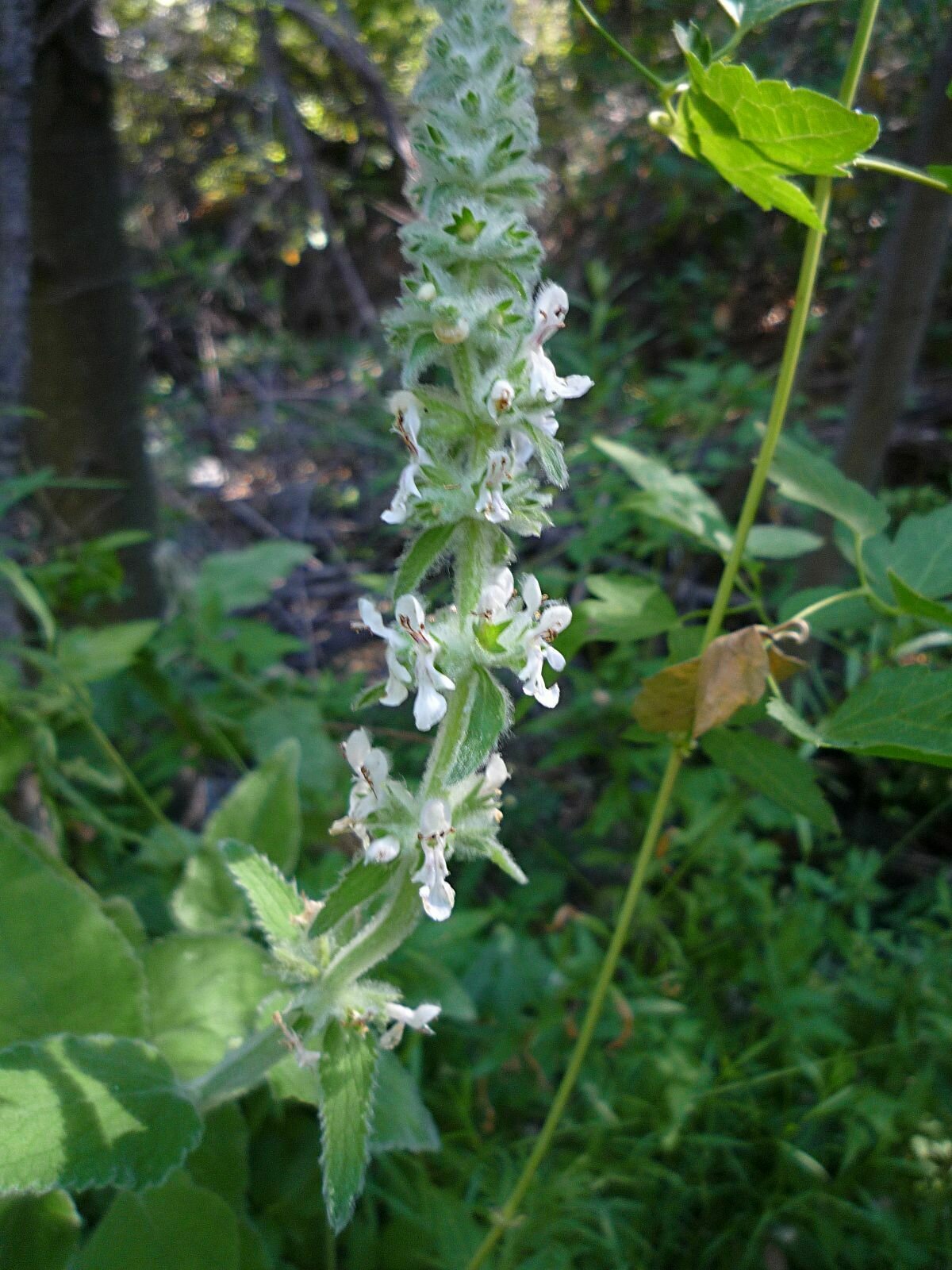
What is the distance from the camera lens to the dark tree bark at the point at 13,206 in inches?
78.1

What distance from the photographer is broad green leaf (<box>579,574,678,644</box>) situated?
139cm

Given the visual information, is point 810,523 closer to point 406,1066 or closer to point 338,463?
point 406,1066

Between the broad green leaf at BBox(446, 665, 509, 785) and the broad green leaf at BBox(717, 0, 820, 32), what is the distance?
2.80 feet

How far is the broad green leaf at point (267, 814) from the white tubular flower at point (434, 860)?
103 cm

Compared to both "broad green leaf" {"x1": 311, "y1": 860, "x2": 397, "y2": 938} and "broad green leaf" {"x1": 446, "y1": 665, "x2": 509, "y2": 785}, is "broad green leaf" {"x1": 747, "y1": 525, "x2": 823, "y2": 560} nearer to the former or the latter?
"broad green leaf" {"x1": 446, "y1": 665, "x2": 509, "y2": 785}

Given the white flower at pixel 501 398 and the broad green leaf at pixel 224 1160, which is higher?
the white flower at pixel 501 398

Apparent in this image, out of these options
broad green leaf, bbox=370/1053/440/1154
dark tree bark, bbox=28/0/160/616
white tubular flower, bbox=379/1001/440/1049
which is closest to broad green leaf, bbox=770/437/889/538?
white tubular flower, bbox=379/1001/440/1049

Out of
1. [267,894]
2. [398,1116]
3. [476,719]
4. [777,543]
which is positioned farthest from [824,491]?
[398,1116]

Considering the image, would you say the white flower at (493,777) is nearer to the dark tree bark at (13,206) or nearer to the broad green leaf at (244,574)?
the dark tree bark at (13,206)

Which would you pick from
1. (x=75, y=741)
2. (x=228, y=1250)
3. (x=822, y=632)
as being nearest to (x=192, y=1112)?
(x=228, y=1250)

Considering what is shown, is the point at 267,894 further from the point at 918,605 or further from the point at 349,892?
the point at 918,605

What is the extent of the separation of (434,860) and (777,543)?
976 millimetres

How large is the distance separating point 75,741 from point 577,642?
1.67 meters

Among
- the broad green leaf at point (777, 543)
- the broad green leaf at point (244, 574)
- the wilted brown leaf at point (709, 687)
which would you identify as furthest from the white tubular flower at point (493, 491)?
the broad green leaf at point (244, 574)
